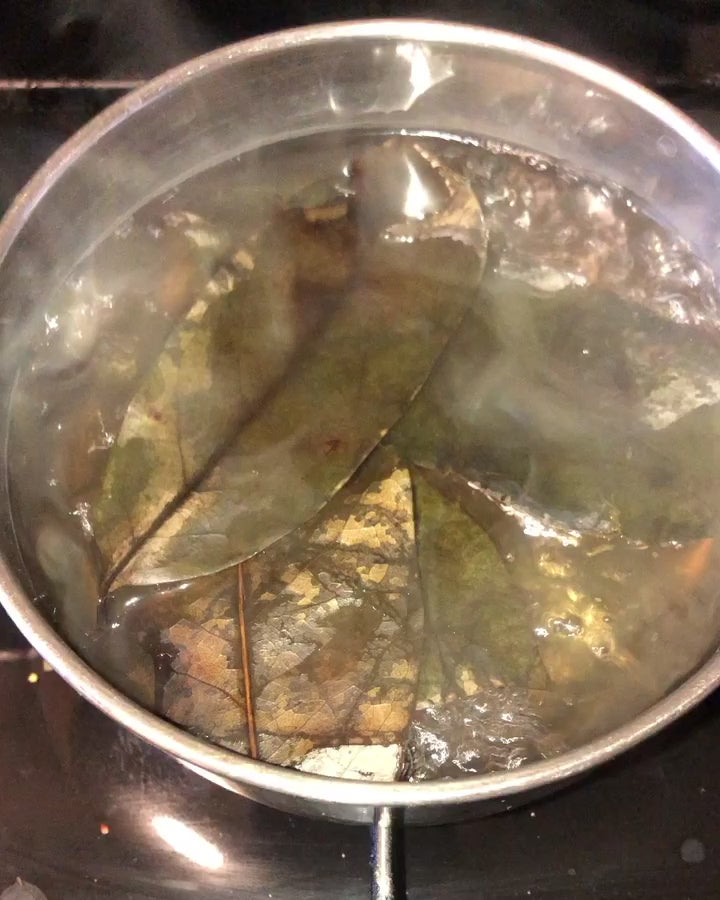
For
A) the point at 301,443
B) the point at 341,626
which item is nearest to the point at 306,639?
the point at 341,626

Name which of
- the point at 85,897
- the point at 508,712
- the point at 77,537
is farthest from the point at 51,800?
the point at 508,712

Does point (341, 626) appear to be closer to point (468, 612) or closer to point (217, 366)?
point (468, 612)

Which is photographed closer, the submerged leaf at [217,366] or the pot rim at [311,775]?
the pot rim at [311,775]

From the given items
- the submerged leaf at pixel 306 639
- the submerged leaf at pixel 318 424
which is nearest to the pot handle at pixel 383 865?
the submerged leaf at pixel 306 639

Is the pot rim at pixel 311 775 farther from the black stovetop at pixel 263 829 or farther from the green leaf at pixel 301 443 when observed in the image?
the black stovetop at pixel 263 829

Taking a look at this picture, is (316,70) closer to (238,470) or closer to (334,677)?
(238,470)
